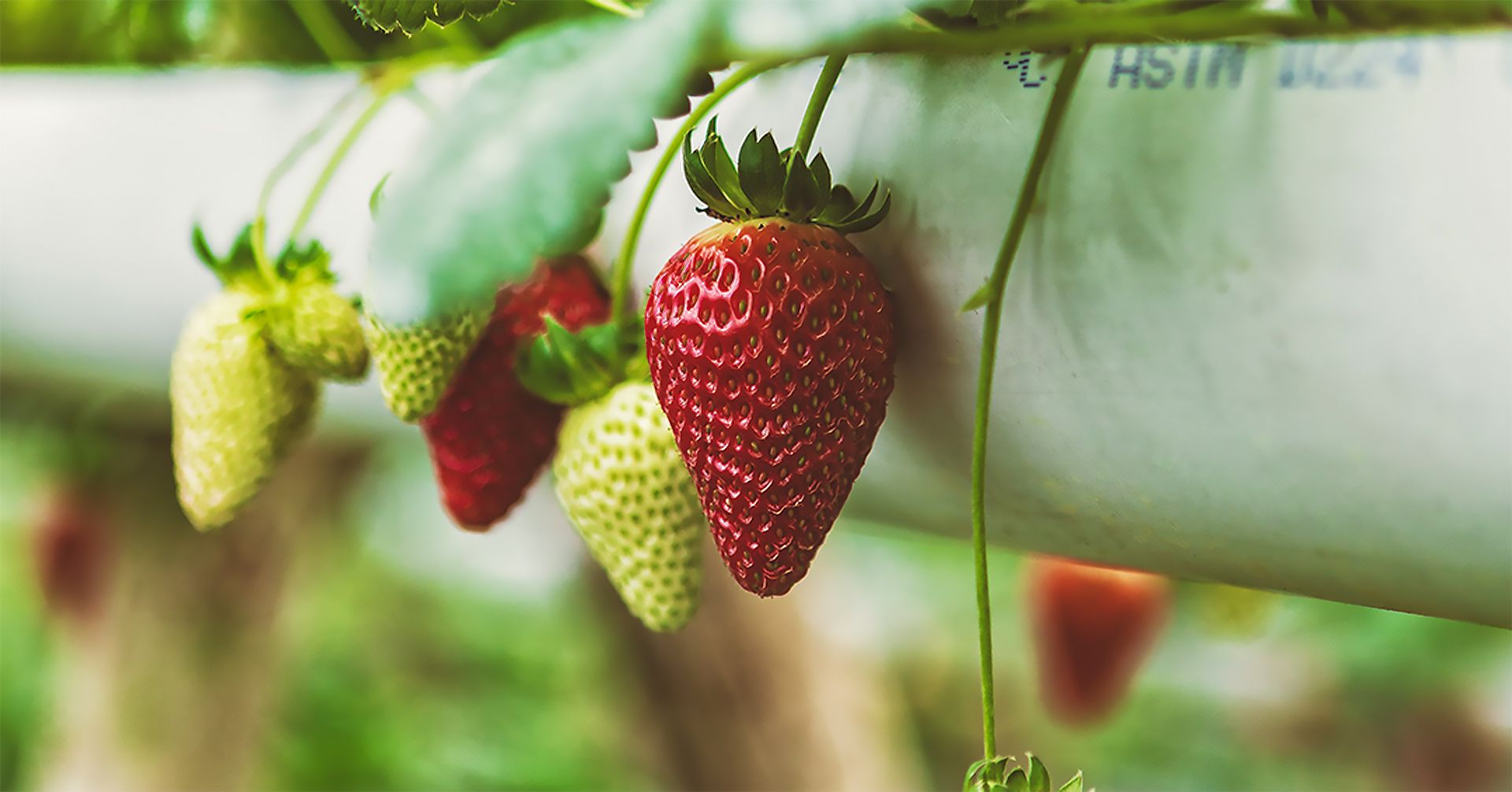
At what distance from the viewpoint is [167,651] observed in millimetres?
1227

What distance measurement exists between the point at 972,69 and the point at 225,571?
106cm

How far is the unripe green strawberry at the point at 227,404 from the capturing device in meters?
0.52

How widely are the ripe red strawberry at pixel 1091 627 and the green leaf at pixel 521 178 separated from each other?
1.08 m

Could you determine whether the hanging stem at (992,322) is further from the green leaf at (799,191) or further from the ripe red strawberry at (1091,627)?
the ripe red strawberry at (1091,627)

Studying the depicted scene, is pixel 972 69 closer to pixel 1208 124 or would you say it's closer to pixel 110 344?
pixel 1208 124

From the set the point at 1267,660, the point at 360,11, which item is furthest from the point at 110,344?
the point at 1267,660

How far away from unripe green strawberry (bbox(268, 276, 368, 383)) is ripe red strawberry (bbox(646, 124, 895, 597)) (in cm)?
17

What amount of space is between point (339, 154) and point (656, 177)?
7.7 inches

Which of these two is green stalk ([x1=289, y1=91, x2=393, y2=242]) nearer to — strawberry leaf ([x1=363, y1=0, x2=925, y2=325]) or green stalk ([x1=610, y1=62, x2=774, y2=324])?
green stalk ([x1=610, y1=62, x2=774, y2=324])

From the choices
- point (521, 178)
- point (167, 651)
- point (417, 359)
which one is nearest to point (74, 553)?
point (167, 651)

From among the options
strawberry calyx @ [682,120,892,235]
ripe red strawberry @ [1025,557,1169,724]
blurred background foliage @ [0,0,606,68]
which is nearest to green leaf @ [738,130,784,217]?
strawberry calyx @ [682,120,892,235]

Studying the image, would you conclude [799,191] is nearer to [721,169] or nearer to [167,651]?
[721,169]

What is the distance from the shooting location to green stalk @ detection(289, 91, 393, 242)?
1.78ft

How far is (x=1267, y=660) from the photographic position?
2371mm
